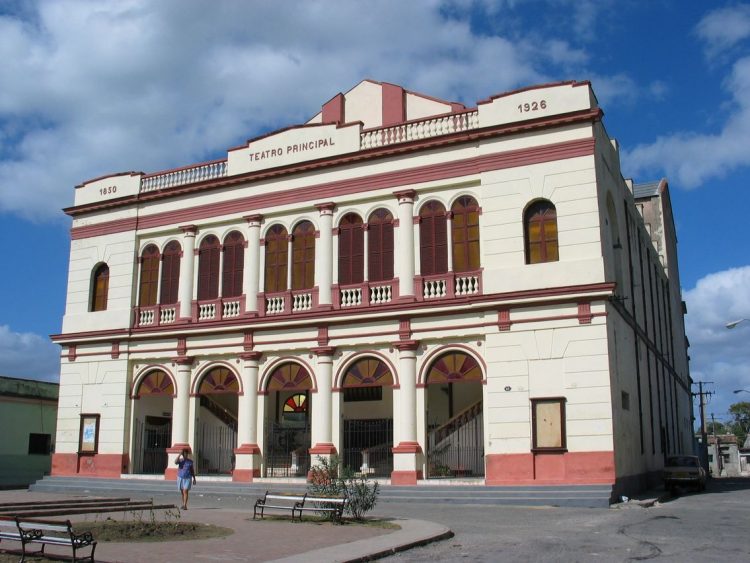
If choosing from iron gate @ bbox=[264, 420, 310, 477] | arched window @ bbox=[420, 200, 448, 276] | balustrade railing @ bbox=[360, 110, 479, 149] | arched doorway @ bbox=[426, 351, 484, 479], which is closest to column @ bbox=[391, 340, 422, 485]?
arched doorway @ bbox=[426, 351, 484, 479]

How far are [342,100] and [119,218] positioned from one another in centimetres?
1016

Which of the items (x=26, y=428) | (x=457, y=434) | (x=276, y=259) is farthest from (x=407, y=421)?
(x=26, y=428)

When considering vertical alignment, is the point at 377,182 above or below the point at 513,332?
above

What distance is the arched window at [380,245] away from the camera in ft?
86.4

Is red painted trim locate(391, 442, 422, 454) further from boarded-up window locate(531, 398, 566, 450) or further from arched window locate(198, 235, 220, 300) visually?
arched window locate(198, 235, 220, 300)

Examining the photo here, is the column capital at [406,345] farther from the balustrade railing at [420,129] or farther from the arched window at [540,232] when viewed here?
the balustrade railing at [420,129]

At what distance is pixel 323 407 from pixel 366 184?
7656mm

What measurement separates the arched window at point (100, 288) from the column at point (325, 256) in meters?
9.78

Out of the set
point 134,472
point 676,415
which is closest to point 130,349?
point 134,472

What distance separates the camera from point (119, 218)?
104 feet

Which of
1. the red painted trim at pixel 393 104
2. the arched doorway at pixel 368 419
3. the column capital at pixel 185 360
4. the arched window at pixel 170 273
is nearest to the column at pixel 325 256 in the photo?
the arched doorway at pixel 368 419

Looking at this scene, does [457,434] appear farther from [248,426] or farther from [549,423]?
[248,426]

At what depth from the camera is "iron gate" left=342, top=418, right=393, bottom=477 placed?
2625 cm

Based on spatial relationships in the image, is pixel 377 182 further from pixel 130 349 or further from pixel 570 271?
pixel 130 349
